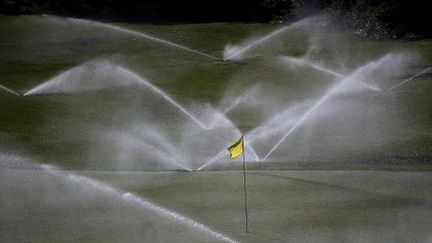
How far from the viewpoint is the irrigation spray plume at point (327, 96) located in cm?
1633

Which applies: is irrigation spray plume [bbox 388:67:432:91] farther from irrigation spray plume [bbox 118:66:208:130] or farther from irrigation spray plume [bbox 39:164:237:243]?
irrigation spray plume [bbox 39:164:237:243]

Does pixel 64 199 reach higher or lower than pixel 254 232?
lower

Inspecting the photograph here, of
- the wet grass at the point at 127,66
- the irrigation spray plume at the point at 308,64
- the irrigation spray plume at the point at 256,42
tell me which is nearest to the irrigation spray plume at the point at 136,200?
the wet grass at the point at 127,66

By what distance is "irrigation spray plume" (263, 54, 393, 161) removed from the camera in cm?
1633

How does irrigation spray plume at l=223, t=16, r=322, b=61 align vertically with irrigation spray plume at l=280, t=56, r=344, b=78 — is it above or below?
below

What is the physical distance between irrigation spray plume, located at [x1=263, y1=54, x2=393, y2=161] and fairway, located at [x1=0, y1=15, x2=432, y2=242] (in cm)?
11

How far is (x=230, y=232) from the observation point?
902 centimetres

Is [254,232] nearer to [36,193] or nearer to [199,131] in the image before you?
[36,193]

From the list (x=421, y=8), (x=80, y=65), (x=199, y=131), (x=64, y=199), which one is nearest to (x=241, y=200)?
(x=64, y=199)

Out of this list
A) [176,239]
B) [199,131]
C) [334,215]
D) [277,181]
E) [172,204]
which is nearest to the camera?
[176,239]

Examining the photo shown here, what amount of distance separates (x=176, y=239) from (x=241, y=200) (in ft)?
6.63

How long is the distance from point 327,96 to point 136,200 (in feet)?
40.4

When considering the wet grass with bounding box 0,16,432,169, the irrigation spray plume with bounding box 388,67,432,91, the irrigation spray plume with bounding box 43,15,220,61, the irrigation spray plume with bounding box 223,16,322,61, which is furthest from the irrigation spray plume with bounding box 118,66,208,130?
the irrigation spray plume with bounding box 388,67,432,91

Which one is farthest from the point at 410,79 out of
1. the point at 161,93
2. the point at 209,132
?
the point at 209,132
